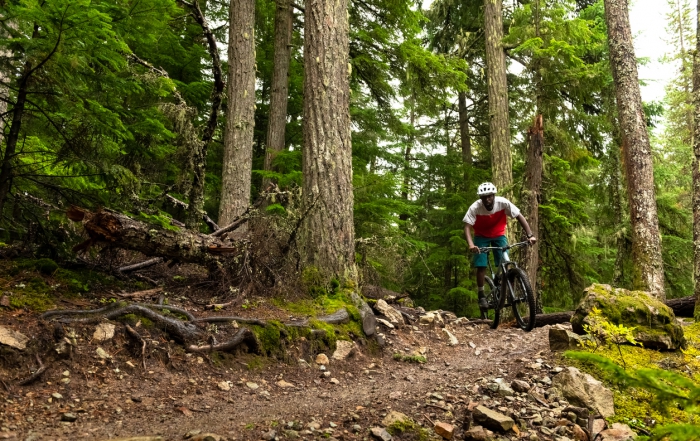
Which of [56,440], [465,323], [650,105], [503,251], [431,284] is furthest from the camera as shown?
[431,284]

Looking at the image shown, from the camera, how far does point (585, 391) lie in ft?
11.6

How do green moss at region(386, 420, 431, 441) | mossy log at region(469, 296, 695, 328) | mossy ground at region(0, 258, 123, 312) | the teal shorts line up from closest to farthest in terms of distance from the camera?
green moss at region(386, 420, 431, 441) → mossy ground at region(0, 258, 123, 312) → the teal shorts → mossy log at region(469, 296, 695, 328)

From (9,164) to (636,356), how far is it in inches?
249

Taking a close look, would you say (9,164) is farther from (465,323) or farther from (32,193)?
(465,323)

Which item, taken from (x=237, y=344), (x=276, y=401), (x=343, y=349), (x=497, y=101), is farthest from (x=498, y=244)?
(x=497, y=101)

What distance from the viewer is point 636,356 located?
4.25 meters

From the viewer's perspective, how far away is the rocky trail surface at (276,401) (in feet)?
8.91

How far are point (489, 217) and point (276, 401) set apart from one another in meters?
4.83

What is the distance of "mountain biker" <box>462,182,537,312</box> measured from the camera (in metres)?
6.68

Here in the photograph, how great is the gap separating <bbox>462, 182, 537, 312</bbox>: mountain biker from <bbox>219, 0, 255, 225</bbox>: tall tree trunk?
15.3 feet

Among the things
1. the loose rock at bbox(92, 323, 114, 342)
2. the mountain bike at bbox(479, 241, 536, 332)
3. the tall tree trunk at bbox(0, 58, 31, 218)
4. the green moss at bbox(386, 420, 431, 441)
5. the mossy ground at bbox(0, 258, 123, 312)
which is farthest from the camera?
the mountain bike at bbox(479, 241, 536, 332)

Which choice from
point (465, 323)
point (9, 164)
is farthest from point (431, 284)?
point (9, 164)

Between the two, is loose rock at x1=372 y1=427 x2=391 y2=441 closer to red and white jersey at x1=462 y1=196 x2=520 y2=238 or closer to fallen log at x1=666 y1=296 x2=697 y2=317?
red and white jersey at x1=462 y1=196 x2=520 y2=238

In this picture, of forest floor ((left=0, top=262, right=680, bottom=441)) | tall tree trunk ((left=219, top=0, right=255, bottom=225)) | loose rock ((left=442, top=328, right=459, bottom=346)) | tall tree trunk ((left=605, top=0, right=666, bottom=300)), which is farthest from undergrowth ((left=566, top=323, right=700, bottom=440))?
tall tree trunk ((left=219, top=0, right=255, bottom=225))
